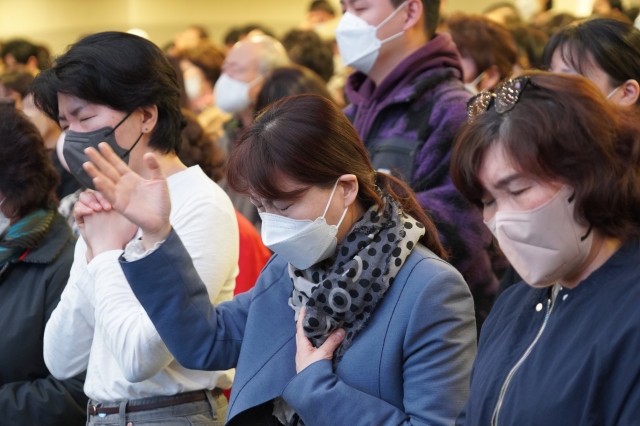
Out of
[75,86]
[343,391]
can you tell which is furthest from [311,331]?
[75,86]

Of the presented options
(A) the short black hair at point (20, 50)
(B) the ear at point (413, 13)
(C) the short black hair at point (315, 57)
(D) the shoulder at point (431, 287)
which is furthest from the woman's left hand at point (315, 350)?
(A) the short black hair at point (20, 50)

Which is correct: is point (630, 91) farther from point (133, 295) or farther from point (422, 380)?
point (133, 295)

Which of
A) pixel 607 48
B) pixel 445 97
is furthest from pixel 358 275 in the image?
pixel 607 48

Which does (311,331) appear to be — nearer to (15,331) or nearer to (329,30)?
(15,331)

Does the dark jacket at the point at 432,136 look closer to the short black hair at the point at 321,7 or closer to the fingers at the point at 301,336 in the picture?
the fingers at the point at 301,336

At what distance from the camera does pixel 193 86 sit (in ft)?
26.8

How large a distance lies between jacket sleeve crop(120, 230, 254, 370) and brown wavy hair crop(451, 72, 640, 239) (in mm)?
1057

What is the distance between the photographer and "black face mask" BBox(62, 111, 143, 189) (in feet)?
9.50

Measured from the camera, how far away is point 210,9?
15.4 m

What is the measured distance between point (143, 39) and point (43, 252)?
95cm

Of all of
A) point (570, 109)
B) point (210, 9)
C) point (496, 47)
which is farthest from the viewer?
point (210, 9)

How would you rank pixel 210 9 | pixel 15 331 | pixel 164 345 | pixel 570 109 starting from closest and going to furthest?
pixel 570 109
pixel 164 345
pixel 15 331
pixel 210 9

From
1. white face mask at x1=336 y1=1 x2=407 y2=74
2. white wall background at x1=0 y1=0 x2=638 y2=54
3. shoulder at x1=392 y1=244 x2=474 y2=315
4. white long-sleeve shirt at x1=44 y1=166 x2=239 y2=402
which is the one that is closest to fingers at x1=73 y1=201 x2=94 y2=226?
white long-sleeve shirt at x1=44 y1=166 x2=239 y2=402

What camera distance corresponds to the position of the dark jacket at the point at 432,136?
3.19 metres
